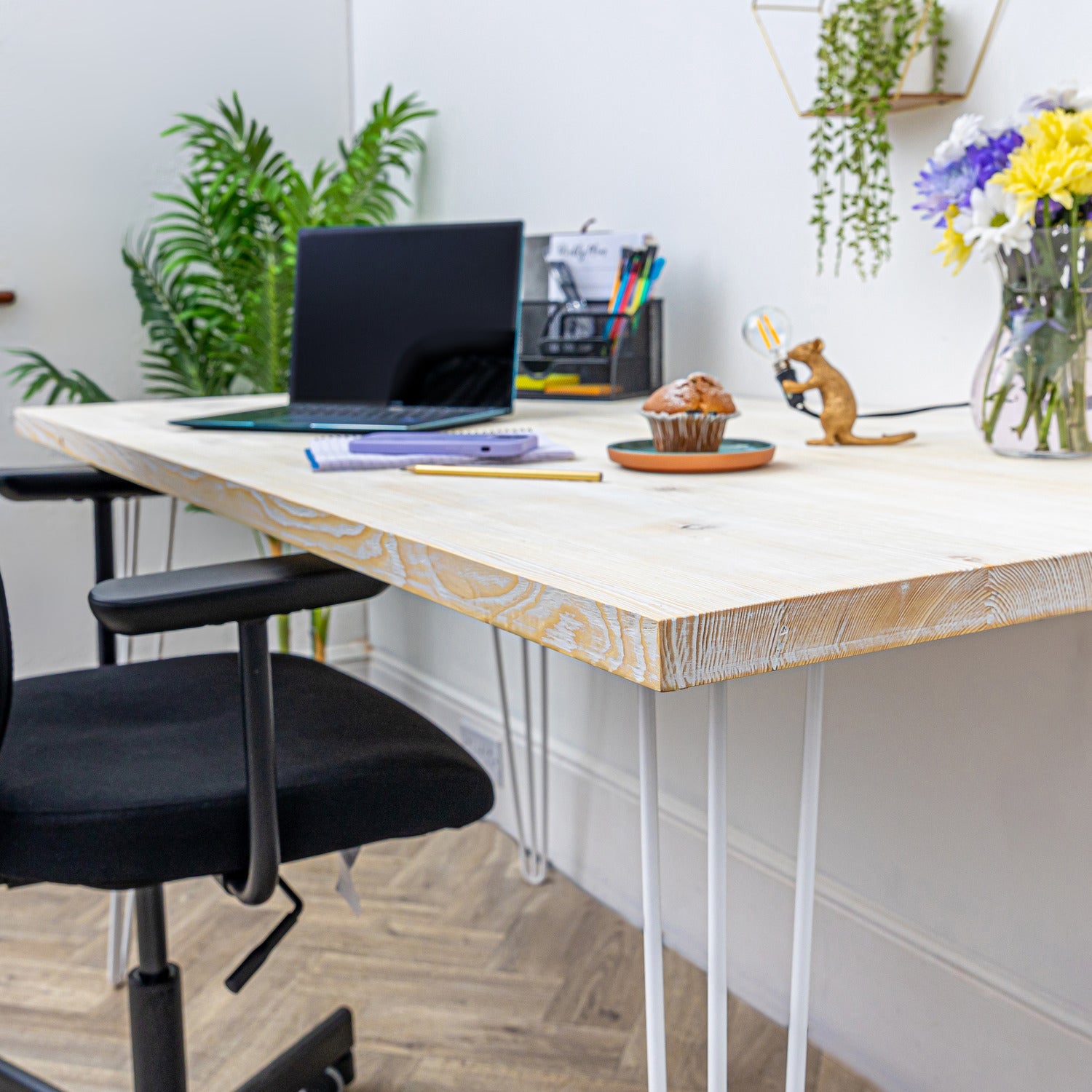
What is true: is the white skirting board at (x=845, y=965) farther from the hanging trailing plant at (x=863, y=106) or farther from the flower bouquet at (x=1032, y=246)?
the hanging trailing plant at (x=863, y=106)

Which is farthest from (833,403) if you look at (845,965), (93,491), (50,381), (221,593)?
(50,381)

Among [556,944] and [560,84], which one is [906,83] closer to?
[560,84]

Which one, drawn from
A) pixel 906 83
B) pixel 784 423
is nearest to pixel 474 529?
pixel 784 423

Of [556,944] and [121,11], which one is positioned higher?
[121,11]

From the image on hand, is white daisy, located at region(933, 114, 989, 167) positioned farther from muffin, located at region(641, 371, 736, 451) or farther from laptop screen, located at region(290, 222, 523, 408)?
laptop screen, located at region(290, 222, 523, 408)

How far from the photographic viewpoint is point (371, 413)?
4.97ft

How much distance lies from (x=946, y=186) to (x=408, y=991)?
1.27 m

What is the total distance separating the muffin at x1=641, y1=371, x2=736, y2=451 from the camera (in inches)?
42.3

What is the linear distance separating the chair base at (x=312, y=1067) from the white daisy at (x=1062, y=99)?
1.27 m

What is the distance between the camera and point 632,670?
572 mm

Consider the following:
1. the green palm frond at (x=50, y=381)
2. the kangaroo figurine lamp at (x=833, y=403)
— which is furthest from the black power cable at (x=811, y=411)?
the green palm frond at (x=50, y=381)

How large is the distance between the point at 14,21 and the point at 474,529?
2080 mm

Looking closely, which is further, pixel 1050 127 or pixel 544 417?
pixel 544 417

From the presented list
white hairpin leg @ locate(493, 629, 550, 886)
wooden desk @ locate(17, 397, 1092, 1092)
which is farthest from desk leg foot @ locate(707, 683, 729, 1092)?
white hairpin leg @ locate(493, 629, 550, 886)
